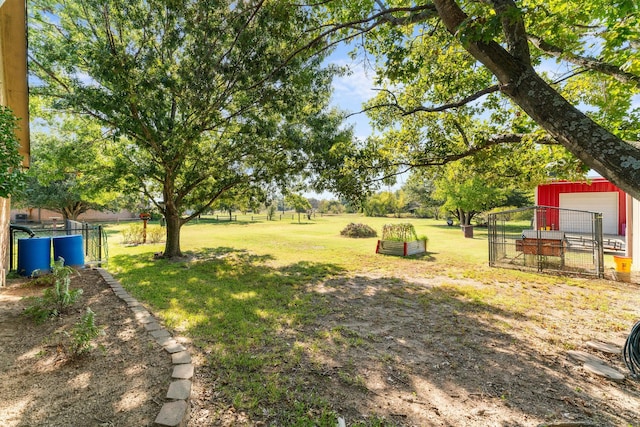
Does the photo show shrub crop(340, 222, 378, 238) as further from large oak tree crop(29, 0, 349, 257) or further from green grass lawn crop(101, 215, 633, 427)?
large oak tree crop(29, 0, 349, 257)

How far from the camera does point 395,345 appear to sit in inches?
166

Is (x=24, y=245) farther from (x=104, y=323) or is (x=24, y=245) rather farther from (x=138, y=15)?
(x=138, y=15)

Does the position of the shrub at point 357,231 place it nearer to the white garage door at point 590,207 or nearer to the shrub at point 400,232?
the shrub at point 400,232

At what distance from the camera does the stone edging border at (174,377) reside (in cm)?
229

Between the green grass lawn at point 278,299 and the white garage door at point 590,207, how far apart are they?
9.21 meters

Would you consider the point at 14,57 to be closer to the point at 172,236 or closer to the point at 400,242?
the point at 172,236

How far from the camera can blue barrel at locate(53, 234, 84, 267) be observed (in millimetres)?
7707

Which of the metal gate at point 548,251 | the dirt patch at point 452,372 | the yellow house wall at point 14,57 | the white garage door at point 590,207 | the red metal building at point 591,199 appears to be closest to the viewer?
the dirt patch at point 452,372

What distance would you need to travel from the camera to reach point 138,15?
7.24 meters

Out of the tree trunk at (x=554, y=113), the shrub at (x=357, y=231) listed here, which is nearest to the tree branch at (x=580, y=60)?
the tree trunk at (x=554, y=113)

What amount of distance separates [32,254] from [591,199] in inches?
1051

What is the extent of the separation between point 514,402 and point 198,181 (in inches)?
437

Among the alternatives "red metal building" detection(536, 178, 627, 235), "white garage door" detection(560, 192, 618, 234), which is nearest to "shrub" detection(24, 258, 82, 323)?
"red metal building" detection(536, 178, 627, 235)

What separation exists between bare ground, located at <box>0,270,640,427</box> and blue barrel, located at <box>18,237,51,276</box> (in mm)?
1870
